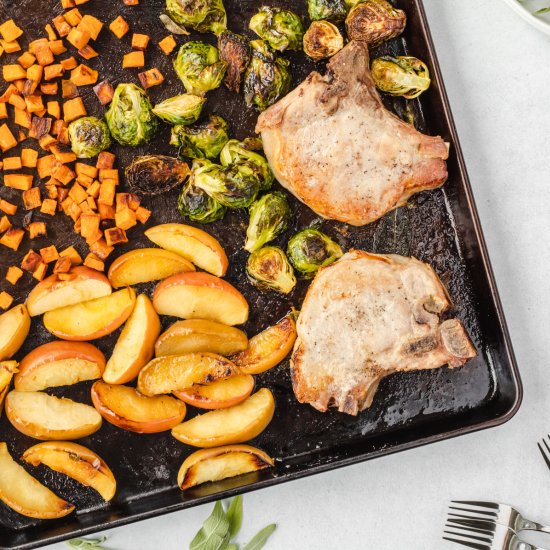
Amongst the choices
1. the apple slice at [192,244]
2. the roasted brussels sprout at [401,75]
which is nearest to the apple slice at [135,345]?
the apple slice at [192,244]

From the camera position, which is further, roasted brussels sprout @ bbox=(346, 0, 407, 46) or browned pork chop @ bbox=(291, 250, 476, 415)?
roasted brussels sprout @ bbox=(346, 0, 407, 46)

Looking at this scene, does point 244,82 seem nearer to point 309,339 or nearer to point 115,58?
point 115,58

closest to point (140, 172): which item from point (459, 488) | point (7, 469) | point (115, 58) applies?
point (115, 58)

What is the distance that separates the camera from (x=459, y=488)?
4.41 m

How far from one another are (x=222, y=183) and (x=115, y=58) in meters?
1.15

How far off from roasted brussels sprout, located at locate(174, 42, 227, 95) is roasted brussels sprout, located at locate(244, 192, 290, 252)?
31.2 inches

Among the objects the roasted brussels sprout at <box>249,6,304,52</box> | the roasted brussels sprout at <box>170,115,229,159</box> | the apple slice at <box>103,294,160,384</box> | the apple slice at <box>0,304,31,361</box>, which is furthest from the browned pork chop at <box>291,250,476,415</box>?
the apple slice at <box>0,304,31,361</box>

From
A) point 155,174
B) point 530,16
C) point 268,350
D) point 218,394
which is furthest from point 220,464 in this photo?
point 530,16

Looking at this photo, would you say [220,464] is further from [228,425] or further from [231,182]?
[231,182]

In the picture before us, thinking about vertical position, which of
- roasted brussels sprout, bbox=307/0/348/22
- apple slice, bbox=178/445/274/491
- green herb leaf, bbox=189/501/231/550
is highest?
roasted brussels sprout, bbox=307/0/348/22

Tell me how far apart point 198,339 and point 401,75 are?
205cm

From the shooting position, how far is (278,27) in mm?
4270

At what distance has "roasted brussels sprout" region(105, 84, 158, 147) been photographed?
4.25m

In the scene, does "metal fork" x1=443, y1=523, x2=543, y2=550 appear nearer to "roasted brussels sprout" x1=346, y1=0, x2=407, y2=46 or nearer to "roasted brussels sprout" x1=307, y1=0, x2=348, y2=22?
"roasted brussels sprout" x1=346, y1=0, x2=407, y2=46
